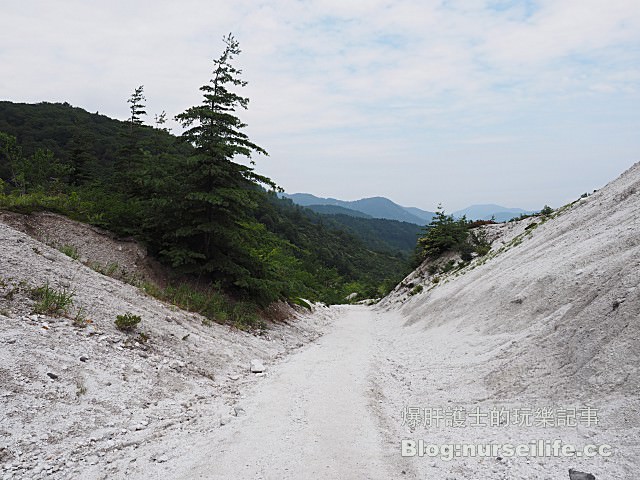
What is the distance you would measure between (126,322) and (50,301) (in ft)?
4.94

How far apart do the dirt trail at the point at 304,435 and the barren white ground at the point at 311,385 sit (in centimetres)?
3

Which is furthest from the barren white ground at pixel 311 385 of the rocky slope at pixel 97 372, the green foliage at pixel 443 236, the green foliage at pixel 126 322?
the green foliage at pixel 443 236

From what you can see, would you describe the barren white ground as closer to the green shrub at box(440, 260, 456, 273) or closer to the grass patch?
the grass patch

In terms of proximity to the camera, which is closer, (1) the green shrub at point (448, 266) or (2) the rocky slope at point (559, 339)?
(2) the rocky slope at point (559, 339)

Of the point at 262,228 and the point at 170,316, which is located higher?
the point at 262,228

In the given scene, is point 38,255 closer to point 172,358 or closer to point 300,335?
point 172,358

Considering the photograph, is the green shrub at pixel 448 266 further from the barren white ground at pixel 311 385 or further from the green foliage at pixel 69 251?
the green foliage at pixel 69 251

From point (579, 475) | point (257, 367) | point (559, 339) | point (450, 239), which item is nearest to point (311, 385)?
point (257, 367)

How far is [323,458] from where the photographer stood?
487 cm

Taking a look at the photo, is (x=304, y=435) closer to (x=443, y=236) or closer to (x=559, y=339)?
(x=559, y=339)

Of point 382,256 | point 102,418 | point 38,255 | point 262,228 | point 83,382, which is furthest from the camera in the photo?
point 382,256

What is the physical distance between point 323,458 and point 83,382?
4.07 metres

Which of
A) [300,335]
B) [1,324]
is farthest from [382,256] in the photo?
[1,324]

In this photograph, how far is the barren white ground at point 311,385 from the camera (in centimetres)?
462
